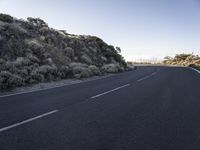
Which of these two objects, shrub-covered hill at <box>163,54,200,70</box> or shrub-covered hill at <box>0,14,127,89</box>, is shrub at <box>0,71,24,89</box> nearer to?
shrub-covered hill at <box>0,14,127,89</box>

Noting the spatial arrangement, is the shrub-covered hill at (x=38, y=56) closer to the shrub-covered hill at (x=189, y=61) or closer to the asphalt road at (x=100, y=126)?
the asphalt road at (x=100, y=126)

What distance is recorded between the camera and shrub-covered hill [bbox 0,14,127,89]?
55.2 ft

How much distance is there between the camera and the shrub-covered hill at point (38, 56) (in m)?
16.8

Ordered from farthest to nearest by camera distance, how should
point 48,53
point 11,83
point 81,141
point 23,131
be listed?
point 48,53 < point 11,83 < point 23,131 < point 81,141

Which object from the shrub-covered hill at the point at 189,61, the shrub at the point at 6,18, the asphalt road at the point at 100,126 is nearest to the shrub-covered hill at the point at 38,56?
the shrub at the point at 6,18

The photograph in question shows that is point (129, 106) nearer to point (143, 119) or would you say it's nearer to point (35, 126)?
point (143, 119)

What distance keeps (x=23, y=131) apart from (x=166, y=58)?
448ft

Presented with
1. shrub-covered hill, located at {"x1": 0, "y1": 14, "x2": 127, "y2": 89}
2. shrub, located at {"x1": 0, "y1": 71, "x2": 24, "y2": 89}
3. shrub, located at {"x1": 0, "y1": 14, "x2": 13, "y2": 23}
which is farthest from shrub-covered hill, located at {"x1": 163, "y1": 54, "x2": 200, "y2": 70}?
shrub, located at {"x1": 0, "y1": 71, "x2": 24, "y2": 89}

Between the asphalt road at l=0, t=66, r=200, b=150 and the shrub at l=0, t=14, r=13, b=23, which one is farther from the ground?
the shrub at l=0, t=14, r=13, b=23

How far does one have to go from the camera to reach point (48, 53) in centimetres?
2567

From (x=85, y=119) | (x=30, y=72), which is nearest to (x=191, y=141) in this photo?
(x=85, y=119)

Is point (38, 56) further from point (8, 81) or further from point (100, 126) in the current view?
point (100, 126)

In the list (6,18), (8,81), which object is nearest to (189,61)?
(6,18)

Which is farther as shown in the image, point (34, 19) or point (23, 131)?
point (34, 19)
